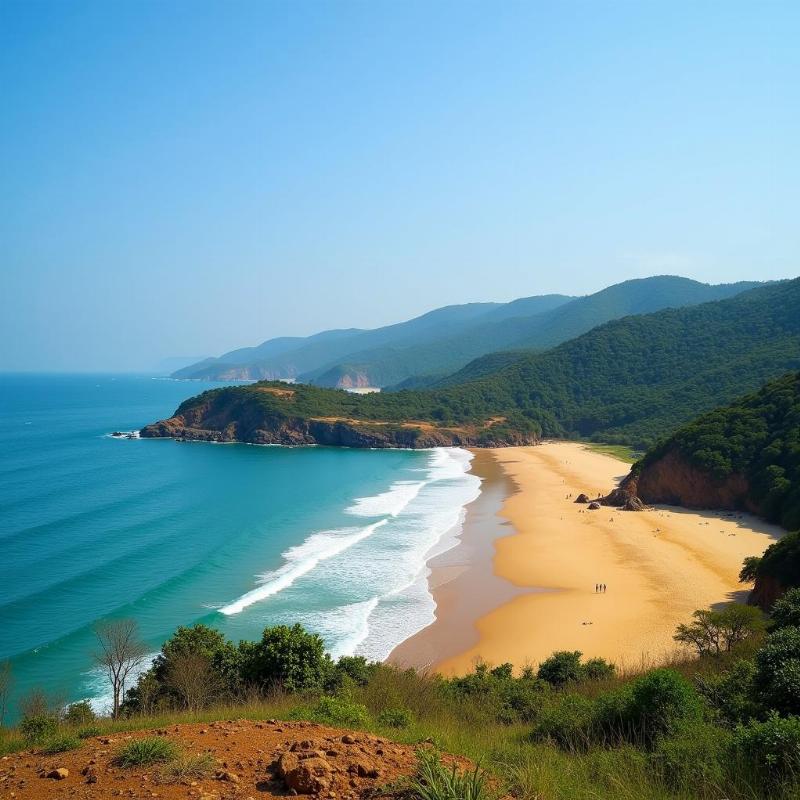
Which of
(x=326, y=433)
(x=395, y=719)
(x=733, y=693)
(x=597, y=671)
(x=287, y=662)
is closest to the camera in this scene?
(x=395, y=719)

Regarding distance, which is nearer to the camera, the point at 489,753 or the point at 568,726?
the point at 489,753

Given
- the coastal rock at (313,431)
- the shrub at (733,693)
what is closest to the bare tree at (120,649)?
the shrub at (733,693)

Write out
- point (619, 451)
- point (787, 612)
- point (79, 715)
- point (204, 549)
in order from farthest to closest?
point (619, 451) < point (204, 549) < point (787, 612) < point (79, 715)

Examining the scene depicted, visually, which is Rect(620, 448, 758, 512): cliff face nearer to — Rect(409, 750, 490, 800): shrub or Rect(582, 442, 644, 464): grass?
Rect(582, 442, 644, 464): grass

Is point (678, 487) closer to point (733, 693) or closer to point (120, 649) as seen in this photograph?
point (733, 693)

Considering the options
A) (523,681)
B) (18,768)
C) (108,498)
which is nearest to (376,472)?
(108,498)


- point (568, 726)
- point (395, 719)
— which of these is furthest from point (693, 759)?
point (395, 719)

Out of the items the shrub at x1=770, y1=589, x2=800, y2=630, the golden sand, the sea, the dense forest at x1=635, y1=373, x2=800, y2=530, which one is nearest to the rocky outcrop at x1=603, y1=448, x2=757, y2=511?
the dense forest at x1=635, y1=373, x2=800, y2=530
